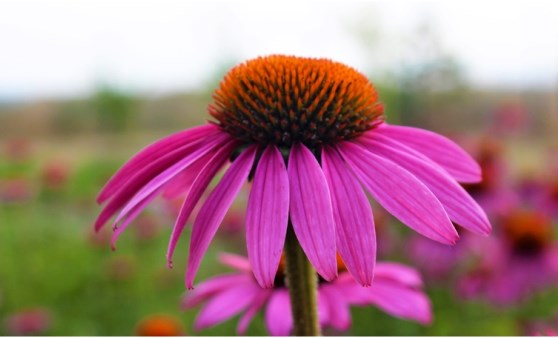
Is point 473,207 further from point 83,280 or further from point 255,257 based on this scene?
point 83,280

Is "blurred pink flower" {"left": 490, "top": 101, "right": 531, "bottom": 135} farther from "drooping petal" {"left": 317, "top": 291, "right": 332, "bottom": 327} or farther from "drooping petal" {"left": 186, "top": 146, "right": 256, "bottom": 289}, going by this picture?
"drooping petal" {"left": 186, "top": 146, "right": 256, "bottom": 289}

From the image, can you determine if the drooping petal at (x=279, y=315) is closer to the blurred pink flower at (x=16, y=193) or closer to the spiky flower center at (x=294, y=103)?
the spiky flower center at (x=294, y=103)

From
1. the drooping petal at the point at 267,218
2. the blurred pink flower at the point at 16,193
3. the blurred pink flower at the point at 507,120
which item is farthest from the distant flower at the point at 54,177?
the drooping petal at the point at 267,218

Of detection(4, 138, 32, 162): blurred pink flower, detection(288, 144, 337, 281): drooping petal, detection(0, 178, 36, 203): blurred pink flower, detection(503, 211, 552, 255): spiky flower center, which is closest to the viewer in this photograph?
detection(288, 144, 337, 281): drooping petal

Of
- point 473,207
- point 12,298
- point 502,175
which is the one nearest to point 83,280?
point 12,298

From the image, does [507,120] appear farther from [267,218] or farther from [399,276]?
[267,218]

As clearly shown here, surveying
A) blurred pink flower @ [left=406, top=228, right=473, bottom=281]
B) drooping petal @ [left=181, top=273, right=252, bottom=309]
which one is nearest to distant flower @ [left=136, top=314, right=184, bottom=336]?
drooping petal @ [left=181, top=273, right=252, bottom=309]

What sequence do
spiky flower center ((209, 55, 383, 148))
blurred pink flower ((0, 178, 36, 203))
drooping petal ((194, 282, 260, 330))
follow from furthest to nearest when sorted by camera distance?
blurred pink flower ((0, 178, 36, 203)) < drooping petal ((194, 282, 260, 330)) < spiky flower center ((209, 55, 383, 148))
